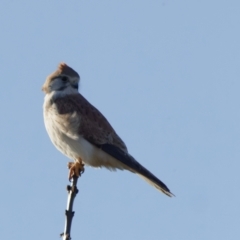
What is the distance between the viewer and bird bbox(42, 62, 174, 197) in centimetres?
736

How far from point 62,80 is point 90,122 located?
0.80 meters

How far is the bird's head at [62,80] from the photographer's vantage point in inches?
323

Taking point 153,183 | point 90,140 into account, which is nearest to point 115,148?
point 90,140

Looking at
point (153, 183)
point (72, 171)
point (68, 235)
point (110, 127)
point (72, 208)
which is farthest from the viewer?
point (110, 127)

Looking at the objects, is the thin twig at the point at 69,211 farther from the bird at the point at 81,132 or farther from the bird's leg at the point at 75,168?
the bird at the point at 81,132

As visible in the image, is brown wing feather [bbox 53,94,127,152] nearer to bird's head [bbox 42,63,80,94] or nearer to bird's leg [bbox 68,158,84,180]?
bird's head [bbox 42,63,80,94]

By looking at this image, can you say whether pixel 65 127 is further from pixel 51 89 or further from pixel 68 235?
pixel 68 235

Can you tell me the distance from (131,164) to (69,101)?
1.24 m

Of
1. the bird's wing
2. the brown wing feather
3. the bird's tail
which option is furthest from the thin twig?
the brown wing feather

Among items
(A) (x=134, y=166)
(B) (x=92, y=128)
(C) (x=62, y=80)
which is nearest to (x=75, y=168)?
(A) (x=134, y=166)

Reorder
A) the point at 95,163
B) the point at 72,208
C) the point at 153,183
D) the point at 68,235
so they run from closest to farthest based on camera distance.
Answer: the point at 68,235 → the point at 72,208 → the point at 153,183 → the point at 95,163

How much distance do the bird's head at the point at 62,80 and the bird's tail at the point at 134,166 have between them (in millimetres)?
1080

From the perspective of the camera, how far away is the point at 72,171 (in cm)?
625

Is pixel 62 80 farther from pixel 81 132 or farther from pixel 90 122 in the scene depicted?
pixel 81 132
